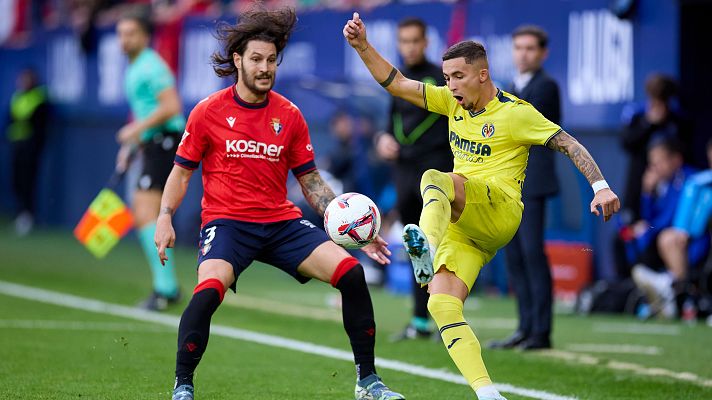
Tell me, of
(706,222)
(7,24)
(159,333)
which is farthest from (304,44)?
(7,24)

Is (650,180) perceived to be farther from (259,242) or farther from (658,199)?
(259,242)

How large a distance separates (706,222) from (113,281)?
6548 millimetres

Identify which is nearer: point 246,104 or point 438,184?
point 438,184

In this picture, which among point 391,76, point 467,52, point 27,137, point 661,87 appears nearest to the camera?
point 467,52

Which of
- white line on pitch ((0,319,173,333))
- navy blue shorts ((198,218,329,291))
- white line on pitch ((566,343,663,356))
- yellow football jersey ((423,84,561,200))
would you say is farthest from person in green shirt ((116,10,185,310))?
yellow football jersey ((423,84,561,200))

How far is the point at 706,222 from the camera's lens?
12930mm

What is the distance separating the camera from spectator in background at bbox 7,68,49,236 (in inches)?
936

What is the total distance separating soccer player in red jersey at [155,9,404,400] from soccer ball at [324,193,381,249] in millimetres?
133

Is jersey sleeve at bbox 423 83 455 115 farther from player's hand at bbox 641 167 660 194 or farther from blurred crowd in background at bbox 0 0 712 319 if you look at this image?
player's hand at bbox 641 167 660 194

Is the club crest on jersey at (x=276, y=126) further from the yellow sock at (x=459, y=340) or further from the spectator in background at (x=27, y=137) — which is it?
the spectator in background at (x=27, y=137)

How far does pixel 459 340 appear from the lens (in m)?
6.77

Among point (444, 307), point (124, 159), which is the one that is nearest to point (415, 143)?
point (124, 159)

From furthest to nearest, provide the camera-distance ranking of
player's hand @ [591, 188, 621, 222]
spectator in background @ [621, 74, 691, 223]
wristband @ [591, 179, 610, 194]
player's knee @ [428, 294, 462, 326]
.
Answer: spectator in background @ [621, 74, 691, 223]
player's knee @ [428, 294, 462, 326]
wristband @ [591, 179, 610, 194]
player's hand @ [591, 188, 621, 222]

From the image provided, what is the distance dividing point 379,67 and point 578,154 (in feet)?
4.19
